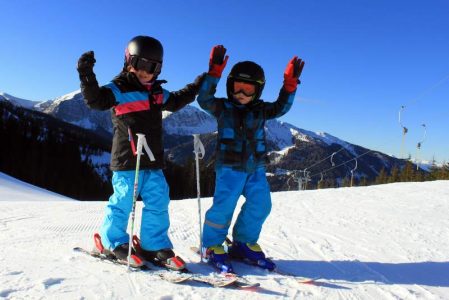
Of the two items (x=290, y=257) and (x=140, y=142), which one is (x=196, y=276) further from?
(x=290, y=257)

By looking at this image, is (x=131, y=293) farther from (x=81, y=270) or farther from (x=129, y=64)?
(x=129, y=64)

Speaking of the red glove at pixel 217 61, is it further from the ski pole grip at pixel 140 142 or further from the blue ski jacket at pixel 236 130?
the ski pole grip at pixel 140 142

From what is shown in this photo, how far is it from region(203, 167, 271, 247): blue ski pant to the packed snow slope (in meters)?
0.32

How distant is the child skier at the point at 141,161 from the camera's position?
342 centimetres

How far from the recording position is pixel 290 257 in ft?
13.2

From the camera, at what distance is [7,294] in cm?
239

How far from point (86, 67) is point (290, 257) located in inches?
104

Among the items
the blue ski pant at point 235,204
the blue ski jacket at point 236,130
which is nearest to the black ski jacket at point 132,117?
the blue ski jacket at point 236,130

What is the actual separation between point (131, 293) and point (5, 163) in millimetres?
59561

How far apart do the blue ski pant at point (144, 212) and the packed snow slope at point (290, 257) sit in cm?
31

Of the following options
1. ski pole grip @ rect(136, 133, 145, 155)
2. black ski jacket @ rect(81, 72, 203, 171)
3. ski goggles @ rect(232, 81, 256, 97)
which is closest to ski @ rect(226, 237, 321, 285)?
black ski jacket @ rect(81, 72, 203, 171)

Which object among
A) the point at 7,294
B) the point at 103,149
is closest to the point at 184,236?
the point at 7,294

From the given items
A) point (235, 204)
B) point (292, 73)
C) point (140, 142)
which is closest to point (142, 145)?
point (140, 142)

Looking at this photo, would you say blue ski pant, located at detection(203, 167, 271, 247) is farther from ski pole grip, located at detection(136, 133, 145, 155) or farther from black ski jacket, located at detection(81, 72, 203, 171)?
ski pole grip, located at detection(136, 133, 145, 155)
